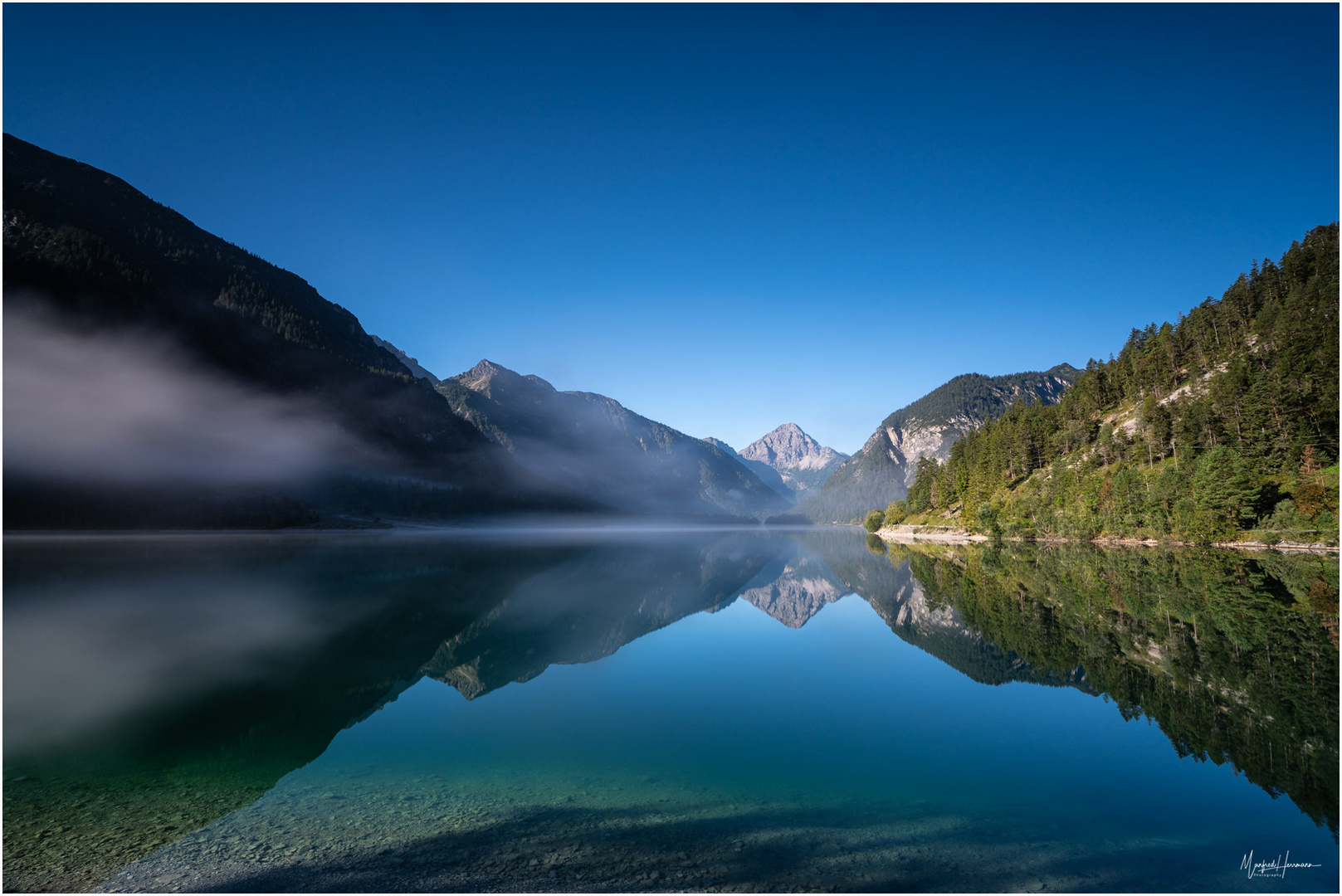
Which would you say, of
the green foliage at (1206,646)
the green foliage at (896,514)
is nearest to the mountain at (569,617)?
the green foliage at (1206,646)

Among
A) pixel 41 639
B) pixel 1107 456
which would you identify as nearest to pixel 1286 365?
pixel 1107 456

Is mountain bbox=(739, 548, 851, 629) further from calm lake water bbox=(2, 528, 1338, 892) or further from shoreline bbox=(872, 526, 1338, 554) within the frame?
shoreline bbox=(872, 526, 1338, 554)

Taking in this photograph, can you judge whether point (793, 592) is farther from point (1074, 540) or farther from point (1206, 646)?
point (1074, 540)

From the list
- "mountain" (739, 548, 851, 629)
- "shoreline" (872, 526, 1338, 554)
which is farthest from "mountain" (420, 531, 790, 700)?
"shoreline" (872, 526, 1338, 554)

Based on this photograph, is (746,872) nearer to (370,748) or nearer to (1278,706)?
(370,748)

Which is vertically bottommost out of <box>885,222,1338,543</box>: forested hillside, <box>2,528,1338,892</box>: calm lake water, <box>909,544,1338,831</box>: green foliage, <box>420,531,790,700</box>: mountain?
<box>420,531,790,700</box>: mountain

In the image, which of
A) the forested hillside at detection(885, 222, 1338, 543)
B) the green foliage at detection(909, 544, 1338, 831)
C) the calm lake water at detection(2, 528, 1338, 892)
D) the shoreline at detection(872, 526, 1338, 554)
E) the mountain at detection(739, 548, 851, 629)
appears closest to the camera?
the calm lake water at detection(2, 528, 1338, 892)

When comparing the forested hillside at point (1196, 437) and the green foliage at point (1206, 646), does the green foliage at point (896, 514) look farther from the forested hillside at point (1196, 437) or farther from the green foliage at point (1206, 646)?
the green foliage at point (1206, 646)
